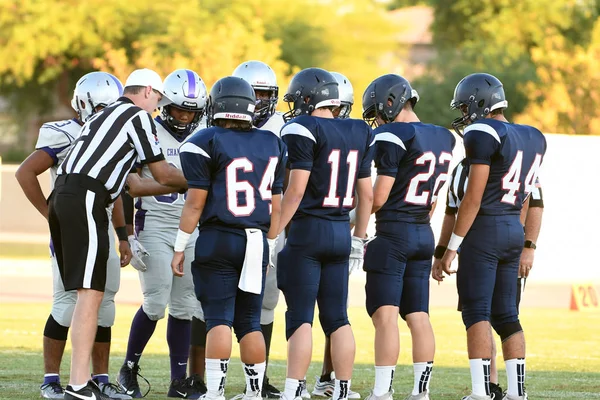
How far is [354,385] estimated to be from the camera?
26.8 ft

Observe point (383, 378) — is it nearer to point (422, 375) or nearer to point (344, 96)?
point (422, 375)

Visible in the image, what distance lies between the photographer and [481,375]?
23.0ft

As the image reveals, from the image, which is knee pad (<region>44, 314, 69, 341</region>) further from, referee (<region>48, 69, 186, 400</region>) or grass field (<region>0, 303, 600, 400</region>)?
referee (<region>48, 69, 186, 400</region>)

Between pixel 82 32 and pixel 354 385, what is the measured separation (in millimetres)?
32624

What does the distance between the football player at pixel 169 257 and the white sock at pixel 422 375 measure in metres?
1.38

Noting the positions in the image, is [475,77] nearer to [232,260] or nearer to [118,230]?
[232,260]

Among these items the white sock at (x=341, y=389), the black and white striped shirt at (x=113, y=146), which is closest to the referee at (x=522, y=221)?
the white sock at (x=341, y=389)

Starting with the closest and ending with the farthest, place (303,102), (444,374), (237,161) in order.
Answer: (237,161)
(303,102)
(444,374)

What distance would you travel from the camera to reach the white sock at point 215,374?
6398 mm

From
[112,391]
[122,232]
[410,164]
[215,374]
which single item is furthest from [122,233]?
[410,164]

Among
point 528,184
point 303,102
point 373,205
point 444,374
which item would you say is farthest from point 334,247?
point 444,374

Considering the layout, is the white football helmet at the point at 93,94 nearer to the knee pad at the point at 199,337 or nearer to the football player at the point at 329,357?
the football player at the point at 329,357

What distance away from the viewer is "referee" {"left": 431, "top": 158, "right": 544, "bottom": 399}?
7391mm

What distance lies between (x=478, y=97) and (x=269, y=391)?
234cm
